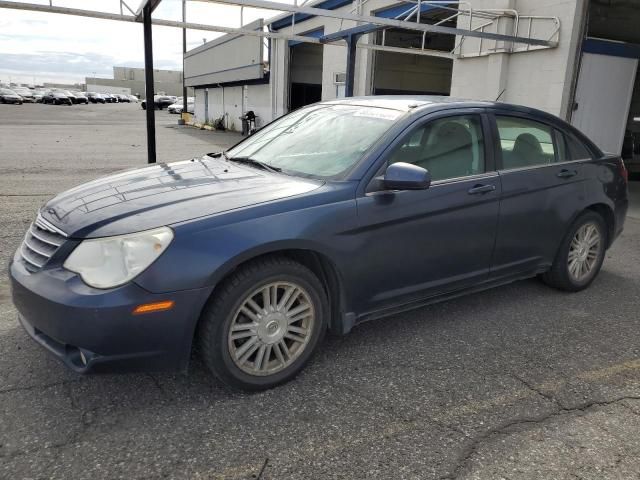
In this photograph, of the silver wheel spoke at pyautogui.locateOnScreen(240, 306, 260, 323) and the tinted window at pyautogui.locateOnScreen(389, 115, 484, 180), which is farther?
the tinted window at pyautogui.locateOnScreen(389, 115, 484, 180)

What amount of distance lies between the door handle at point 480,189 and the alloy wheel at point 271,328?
1445 mm

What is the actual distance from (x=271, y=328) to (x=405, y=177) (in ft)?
3.84

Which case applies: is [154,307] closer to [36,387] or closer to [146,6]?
[36,387]

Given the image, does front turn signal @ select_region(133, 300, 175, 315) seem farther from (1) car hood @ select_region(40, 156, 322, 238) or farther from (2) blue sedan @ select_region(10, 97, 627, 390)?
(1) car hood @ select_region(40, 156, 322, 238)

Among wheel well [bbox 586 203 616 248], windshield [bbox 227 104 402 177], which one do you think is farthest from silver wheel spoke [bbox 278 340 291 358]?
wheel well [bbox 586 203 616 248]

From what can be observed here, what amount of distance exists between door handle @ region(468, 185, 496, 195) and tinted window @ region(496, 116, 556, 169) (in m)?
0.29

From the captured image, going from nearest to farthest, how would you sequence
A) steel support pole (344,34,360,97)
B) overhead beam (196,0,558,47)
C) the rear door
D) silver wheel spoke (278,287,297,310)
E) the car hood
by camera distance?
the car hood
silver wheel spoke (278,287,297,310)
the rear door
overhead beam (196,0,558,47)
steel support pole (344,34,360,97)

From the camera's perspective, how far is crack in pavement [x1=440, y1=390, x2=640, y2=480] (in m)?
2.45

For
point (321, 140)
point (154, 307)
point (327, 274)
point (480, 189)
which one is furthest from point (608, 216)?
point (154, 307)

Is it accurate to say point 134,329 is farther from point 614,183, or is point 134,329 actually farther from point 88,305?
point 614,183

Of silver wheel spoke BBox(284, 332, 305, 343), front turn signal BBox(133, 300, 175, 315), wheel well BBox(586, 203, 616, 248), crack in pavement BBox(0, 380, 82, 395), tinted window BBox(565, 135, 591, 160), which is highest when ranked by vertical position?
tinted window BBox(565, 135, 591, 160)

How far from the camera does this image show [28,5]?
24.9 ft

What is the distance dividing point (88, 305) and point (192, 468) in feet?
2.88

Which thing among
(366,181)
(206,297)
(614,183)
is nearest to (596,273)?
(614,183)
